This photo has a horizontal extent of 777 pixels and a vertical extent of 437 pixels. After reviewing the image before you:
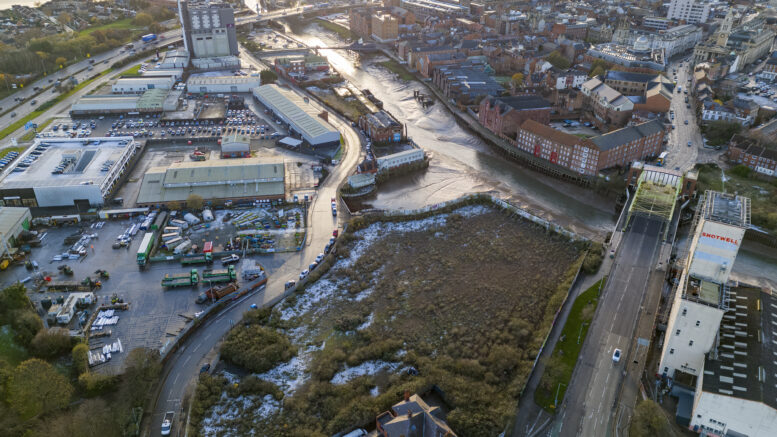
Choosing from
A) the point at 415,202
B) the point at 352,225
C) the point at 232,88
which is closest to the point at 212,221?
the point at 352,225

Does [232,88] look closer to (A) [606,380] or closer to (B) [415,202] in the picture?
(B) [415,202]

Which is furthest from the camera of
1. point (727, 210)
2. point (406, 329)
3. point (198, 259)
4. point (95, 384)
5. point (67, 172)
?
point (67, 172)

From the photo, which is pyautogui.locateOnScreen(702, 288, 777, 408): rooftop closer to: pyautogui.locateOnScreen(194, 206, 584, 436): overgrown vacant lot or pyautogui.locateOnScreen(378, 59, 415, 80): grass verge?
pyautogui.locateOnScreen(194, 206, 584, 436): overgrown vacant lot

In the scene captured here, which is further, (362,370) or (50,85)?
(50,85)

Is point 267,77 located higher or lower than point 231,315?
higher

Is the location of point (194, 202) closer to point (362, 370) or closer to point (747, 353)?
point (362, 370)

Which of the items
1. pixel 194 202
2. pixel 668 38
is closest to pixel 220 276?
pixel 194 202
